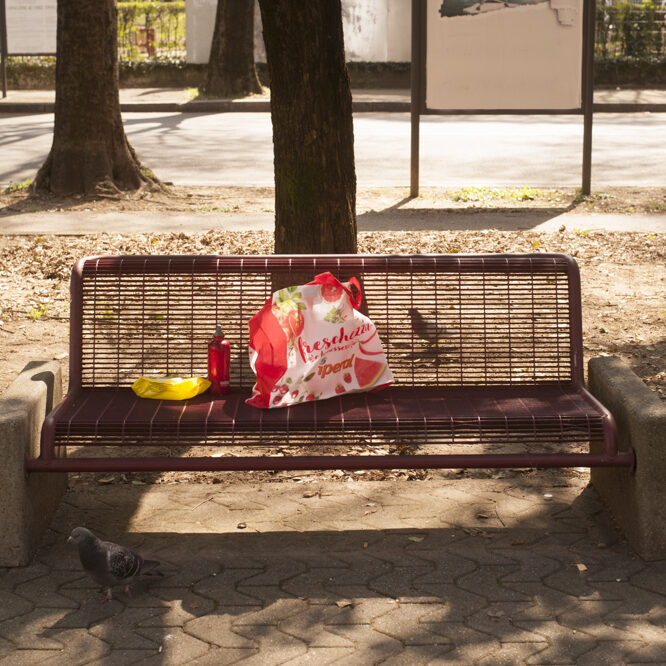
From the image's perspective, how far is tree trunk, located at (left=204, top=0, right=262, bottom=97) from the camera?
2447cm

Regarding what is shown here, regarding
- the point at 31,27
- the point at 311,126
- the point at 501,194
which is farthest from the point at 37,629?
the point at 31,27

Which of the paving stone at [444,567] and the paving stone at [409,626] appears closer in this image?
the paving stone at [409,626]

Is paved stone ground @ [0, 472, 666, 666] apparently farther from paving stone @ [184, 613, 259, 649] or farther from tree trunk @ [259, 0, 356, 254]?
tree trunk @ [259, 0, 356, 254]

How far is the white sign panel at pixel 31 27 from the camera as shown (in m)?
23.5

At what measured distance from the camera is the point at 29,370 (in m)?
4.85

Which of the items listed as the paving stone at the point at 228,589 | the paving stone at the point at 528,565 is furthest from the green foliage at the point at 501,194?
the paving stone at the point at 228,589

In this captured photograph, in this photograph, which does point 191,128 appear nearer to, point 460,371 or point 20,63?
point 20,63

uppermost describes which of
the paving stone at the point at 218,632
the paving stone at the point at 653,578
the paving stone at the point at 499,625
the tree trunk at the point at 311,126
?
the tree trunk at the point at 311,126

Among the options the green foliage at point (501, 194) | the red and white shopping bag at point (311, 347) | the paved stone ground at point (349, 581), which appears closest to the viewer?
the paved stone ground at point (349, 581)

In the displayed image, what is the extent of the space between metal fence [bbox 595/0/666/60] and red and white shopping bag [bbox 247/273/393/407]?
2447cm

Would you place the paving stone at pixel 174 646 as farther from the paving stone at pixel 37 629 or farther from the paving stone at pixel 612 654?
the paving stone at pixel 612 654

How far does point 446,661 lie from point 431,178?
36.9 feet

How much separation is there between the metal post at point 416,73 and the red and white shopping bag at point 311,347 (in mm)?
7696

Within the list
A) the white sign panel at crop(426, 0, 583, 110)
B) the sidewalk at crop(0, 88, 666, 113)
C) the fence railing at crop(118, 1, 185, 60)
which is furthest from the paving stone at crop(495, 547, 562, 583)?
the fence railing at crop(118, 1, 185, 60)
